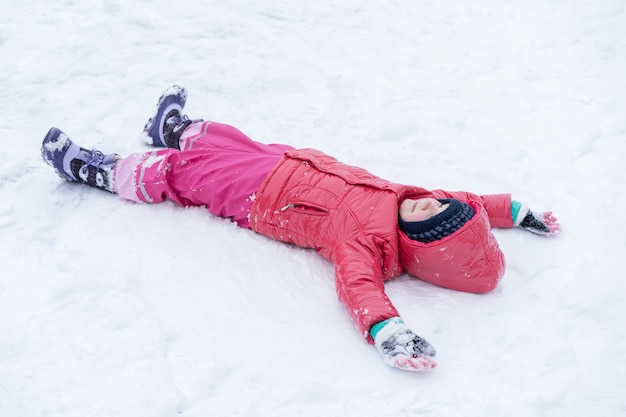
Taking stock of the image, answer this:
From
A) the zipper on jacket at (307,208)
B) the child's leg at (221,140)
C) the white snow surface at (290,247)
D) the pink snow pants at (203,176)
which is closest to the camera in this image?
the white snow surface at (290,247)

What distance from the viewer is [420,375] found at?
1776 mm

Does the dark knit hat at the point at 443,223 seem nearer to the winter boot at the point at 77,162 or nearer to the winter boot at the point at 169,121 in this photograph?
the winter boot at the point at 169,121

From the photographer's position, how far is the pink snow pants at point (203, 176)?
240 cm

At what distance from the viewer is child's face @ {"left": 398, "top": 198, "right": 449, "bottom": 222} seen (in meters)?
2.11

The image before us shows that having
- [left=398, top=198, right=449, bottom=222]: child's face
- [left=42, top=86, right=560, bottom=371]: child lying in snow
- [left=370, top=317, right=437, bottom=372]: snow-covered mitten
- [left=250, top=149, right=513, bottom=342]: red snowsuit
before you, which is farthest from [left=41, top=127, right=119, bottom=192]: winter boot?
[left=370, top=317, right=437, bottom=372]: snow-covered mitten

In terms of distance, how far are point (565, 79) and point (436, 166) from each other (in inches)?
56.2

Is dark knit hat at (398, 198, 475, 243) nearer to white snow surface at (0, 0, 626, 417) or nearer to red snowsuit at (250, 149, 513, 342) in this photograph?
red snowsuit at (250, 149, 513, 342)

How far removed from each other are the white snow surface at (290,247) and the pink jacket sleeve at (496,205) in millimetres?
93

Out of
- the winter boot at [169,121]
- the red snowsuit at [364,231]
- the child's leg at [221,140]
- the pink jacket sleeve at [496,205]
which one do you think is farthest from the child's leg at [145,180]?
the pink jacket sleeve at [496,205]

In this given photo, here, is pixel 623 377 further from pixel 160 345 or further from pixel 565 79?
pixel 565 79

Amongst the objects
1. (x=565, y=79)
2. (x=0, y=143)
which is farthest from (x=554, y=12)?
(x=0, y=143)

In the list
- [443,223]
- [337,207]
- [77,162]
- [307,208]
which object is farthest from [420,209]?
[77,162]

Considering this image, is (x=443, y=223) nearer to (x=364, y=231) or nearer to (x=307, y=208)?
(x=364, y=231)

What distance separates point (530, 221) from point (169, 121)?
184 cm
